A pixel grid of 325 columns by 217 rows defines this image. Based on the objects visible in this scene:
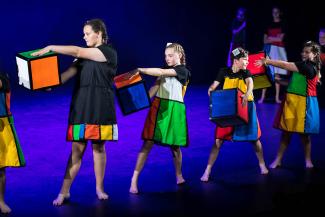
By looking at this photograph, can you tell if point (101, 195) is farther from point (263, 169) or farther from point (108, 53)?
point (263, 169)

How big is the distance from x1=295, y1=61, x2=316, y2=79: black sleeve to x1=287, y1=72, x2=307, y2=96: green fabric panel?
3.1 inches

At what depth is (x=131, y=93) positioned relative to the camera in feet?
14.9

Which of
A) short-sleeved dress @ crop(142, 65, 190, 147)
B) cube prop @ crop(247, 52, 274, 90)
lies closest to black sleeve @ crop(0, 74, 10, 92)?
short-sleeved dress @ crop(142, 65, 190, 147)

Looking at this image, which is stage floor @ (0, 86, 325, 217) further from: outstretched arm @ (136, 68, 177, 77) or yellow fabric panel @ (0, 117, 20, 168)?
outstretched arm @ (136, 68, 177, 77)

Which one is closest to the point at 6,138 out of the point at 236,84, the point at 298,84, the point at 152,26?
the point at 236,84

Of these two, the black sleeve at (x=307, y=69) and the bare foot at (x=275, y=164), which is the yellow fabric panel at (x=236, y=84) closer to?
the black sleeve at (x=307, y=69)

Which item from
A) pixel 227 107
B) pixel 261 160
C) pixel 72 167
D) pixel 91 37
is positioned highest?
pixel 91 37

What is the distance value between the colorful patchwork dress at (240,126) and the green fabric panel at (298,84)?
1.88ft

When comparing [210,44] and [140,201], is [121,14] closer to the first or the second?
[210,44]

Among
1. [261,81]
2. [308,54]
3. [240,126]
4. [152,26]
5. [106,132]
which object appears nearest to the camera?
[106,132]

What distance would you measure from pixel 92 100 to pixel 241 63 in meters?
1.42

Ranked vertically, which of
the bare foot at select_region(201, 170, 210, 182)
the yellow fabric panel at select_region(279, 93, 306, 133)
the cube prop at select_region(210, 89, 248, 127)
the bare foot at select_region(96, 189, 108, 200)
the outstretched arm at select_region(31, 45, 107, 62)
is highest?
the outstretched arm at select_region(31, 45, 107, 62)

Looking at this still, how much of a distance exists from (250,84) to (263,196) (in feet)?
3.16

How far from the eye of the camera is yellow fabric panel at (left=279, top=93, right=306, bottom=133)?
216 inches
